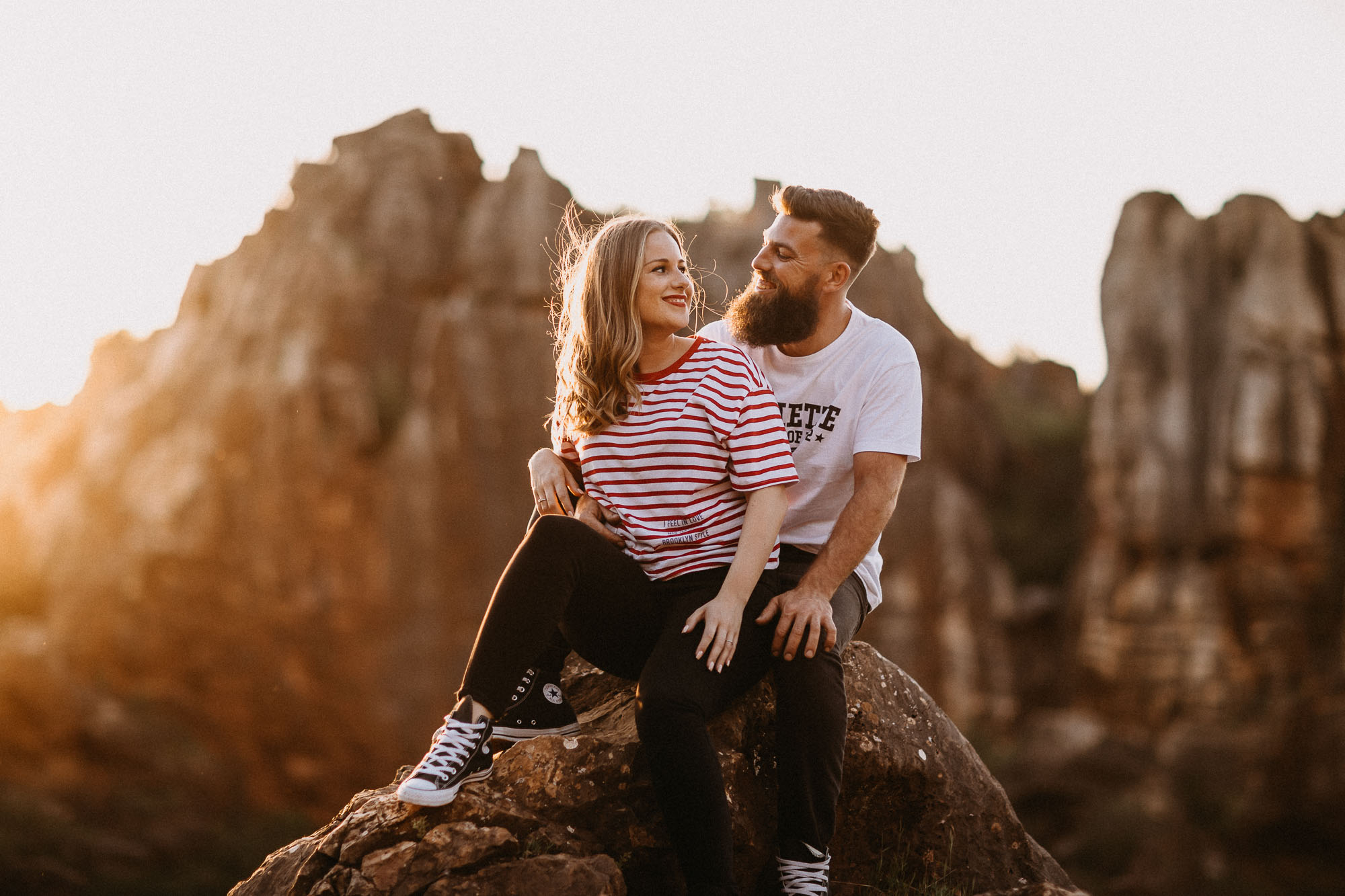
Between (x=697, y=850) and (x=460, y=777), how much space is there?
671mm

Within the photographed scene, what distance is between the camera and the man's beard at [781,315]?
3.50 metres

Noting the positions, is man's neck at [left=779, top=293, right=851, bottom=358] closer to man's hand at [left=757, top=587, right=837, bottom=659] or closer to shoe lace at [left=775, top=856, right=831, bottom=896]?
man's hand at [left=757, top=587, right=837, bottom=659]

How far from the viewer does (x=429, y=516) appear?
18562 mm

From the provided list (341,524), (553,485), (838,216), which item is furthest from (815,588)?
(341,524)

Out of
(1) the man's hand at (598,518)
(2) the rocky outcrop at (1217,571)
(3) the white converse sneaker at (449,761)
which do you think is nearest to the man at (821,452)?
(1) the man's hand at (598,518)

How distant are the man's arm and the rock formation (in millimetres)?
14961

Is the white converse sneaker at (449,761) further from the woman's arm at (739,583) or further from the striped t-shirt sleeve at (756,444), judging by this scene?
the striped t-shirt sleeve at (756,444)

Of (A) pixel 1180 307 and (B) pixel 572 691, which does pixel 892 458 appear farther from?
(A) pixel 1180 307

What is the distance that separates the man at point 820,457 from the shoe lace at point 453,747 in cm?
67

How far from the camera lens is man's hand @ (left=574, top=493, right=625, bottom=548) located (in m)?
3.02

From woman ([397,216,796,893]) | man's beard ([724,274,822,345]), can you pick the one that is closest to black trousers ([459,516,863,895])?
woman ([397,216,796,893])

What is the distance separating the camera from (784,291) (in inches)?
138

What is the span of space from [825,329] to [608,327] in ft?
3.19

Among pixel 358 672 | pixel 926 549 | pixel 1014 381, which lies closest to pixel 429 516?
pixel 358 672
